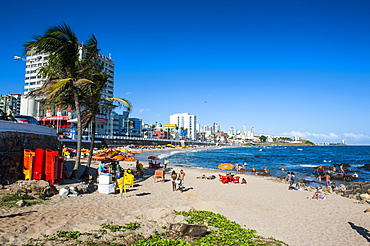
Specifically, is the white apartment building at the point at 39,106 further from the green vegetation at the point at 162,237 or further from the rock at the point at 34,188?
the green vegetation at the point at 162,237

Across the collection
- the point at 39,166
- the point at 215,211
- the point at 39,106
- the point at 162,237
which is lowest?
the point at 215,211

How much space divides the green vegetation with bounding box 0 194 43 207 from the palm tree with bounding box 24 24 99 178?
13.9ft

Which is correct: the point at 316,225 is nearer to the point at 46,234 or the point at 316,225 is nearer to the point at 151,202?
the point at 151,202

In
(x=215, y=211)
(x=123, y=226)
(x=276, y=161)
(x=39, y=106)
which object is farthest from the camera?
(x=39, y=106)

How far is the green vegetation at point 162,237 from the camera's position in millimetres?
5496

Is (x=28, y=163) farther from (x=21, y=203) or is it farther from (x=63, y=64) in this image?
(x=63, y=64)

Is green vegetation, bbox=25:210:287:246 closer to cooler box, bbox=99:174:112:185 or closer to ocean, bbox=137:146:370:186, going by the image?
cooler box, bbox=99:174:112:185

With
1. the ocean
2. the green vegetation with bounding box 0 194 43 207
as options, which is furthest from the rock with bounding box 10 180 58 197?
the ocean

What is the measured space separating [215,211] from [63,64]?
409 inches

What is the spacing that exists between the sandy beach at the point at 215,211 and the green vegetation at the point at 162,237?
0.41 metres

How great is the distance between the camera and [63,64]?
13.0 m

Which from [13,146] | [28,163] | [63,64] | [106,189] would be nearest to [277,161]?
[106,189]

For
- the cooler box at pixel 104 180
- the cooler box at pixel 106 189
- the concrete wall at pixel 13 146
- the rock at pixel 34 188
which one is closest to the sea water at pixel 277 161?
the cooler box at pixel 106 189

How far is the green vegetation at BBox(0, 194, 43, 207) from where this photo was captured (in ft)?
25.8
